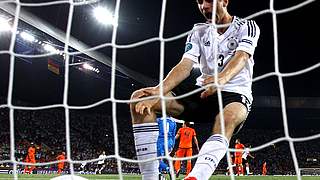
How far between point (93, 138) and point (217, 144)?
20.8 metres

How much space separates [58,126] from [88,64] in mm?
5124

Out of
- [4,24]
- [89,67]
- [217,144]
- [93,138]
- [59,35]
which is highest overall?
[89,67]

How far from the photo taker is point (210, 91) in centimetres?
190

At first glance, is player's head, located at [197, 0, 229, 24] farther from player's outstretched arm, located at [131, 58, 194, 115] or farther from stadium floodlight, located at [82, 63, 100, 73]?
stadium floodlight, located at [82, 63, 100, 73]

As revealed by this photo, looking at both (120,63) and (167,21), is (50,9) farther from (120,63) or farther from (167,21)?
(120,63)

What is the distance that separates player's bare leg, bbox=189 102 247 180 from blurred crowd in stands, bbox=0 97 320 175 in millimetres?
16437

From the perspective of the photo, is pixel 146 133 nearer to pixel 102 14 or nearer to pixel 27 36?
pixel 102 14

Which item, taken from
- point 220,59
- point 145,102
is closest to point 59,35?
point 220,59

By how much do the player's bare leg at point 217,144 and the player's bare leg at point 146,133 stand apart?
0.87ft

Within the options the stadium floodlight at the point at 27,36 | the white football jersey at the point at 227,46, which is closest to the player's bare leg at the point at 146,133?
the white football jersey at the point at 227,46

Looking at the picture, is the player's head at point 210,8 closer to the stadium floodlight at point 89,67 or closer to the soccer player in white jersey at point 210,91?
the soccer player in white jersey at point 210,91

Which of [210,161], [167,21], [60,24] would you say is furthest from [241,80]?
[167,21]

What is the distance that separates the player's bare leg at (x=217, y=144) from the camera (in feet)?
5.56

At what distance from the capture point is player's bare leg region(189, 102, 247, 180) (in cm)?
170
